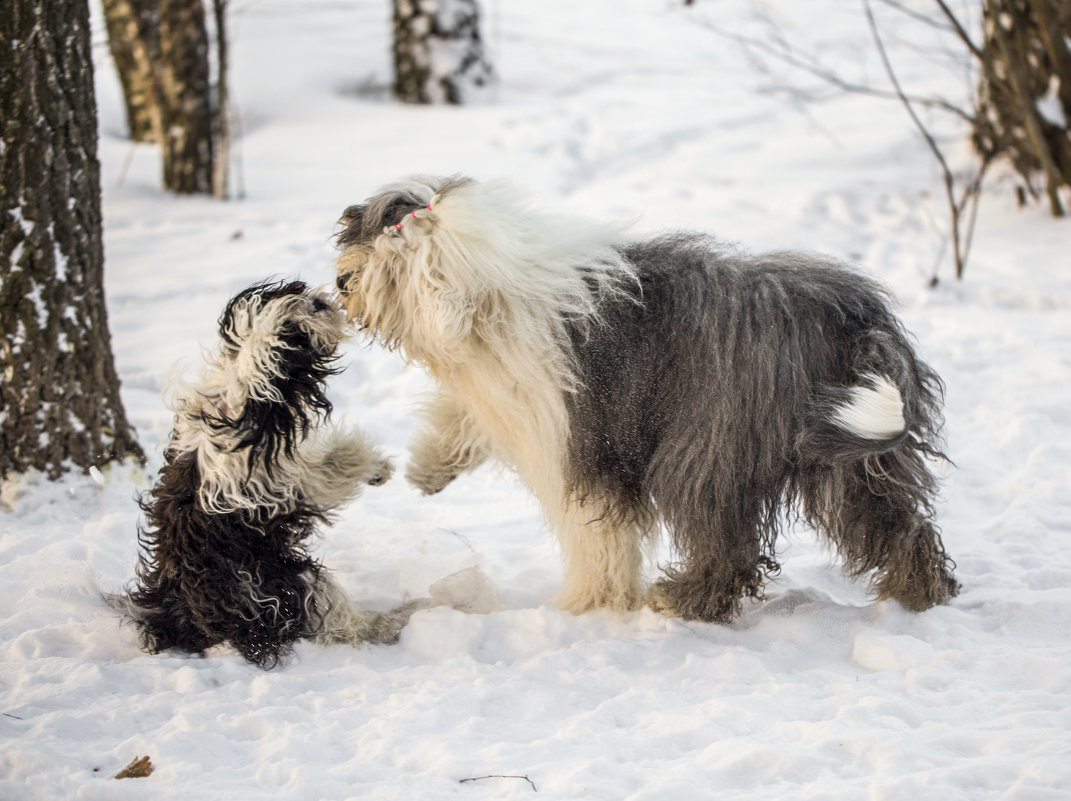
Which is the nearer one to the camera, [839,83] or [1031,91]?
[1031,91]

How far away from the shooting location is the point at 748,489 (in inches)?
112

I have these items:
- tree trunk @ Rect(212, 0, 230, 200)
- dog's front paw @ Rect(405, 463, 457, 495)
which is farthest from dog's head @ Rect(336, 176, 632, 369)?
tree trunk @ Rect(212, 0, 230, 200)

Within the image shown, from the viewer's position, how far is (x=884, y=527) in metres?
2.90

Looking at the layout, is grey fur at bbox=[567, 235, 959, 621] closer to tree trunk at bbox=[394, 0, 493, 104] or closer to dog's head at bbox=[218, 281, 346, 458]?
dog's head at bbox=[218, 281, 346, 458]

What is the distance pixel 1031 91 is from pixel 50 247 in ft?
19.3

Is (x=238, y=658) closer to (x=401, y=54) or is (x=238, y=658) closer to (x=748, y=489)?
(x=748, y=489)

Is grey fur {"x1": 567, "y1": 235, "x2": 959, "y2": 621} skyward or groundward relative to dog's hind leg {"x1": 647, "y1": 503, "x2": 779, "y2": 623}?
skyward

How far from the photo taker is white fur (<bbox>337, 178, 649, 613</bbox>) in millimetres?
2779

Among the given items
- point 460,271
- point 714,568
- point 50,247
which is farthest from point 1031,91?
point 50,247

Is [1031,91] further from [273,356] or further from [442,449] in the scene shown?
[273,356]

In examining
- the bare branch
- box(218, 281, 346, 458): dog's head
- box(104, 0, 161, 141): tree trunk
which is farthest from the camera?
box(104, 0, 161, 141): tree trunk

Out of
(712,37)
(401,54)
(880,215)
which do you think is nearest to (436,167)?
(401,54)

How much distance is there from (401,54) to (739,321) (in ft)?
23.5

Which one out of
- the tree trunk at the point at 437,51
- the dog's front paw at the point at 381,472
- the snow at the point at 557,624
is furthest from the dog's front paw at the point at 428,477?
the tree trunk at the point at 437,51
